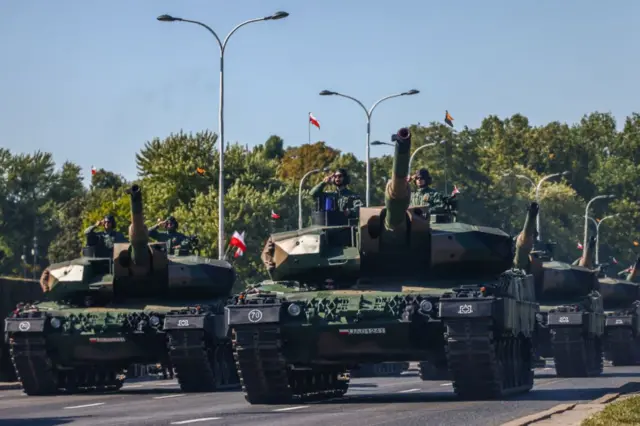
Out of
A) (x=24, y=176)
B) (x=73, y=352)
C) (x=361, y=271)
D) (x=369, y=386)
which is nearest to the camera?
(x=361, y=271)

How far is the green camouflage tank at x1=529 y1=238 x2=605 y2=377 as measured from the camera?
38.1 meters

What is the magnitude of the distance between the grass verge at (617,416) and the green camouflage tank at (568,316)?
1677 centimetres

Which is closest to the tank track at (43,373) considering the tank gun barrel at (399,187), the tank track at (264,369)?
the tank track at (264,369)

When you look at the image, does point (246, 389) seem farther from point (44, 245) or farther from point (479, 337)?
point (44, 245)

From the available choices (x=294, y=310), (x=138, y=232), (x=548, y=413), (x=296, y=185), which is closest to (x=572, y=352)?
(x=138, y=232)

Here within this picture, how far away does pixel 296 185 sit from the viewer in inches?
3627

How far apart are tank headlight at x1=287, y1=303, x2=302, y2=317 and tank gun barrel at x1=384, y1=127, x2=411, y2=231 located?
2316mm

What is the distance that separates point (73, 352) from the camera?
32688 mm

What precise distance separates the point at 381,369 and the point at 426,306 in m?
17.3

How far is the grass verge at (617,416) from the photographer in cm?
1805

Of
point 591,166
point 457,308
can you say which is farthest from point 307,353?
point 591,166

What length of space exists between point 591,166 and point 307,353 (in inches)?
4072

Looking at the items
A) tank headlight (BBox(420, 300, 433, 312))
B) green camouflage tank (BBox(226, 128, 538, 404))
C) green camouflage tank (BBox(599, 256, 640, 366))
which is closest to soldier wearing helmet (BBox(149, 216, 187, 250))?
green camouflage tank (BBox(226, 128, 538, 404))

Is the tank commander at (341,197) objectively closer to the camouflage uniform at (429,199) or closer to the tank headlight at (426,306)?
the camouflage uniform at (429,199)
